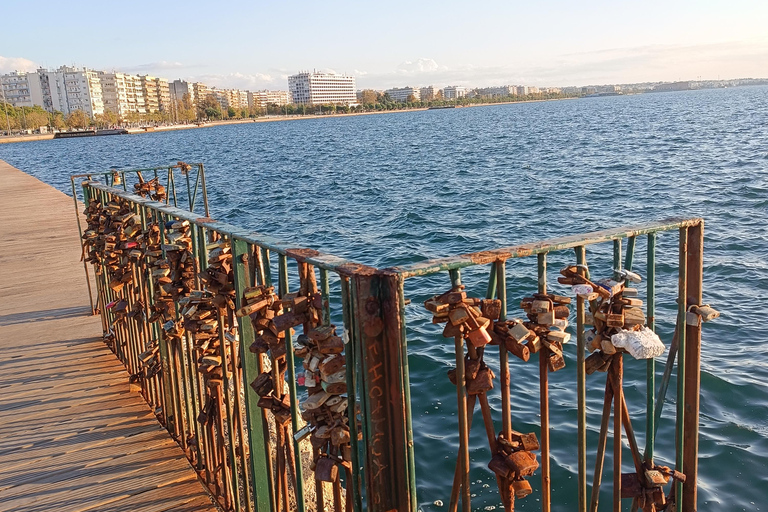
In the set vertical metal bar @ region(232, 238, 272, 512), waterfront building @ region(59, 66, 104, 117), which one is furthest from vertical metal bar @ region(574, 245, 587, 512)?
waterfront building @ region(59, 66, 104, 117)

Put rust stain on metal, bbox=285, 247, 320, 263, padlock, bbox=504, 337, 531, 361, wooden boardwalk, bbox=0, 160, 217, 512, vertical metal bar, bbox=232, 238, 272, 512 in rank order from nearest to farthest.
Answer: padlock, bbox=504, 337, 531, 361, rust stain on metal, bbox=285, 247, 320, 263, vertical metal bar, bbox=232, 238, 272, 512, wooden boardwalk, bbox=0, 160, 217, 512

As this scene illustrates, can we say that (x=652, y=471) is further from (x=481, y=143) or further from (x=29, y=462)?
(x=481, y=143)

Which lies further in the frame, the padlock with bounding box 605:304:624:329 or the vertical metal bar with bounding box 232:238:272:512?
the vertical metal bar with bounding box 232:238:272:512

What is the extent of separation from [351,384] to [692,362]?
1.32 metres

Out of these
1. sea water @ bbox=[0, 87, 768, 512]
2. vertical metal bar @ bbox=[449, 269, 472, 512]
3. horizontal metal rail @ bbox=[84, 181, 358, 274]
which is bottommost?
sea water @ bbox=[0, 87, 768, 512]

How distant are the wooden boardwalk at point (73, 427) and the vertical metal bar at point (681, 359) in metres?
2.16

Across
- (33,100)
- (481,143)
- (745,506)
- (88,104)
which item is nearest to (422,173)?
(481,143)

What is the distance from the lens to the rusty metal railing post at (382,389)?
6.02 ft

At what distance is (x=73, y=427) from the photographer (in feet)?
14.0

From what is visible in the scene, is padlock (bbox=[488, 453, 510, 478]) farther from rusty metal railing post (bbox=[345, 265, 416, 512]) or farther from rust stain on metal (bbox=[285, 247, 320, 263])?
rust stain on metal (bbox=[285, 247, 320, 263])

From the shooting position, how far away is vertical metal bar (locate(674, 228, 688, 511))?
7.97 ft

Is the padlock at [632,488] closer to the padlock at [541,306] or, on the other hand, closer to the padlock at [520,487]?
the padlock at [520,487]

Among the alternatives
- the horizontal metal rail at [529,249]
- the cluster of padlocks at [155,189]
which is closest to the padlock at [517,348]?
the horizontal metal rail at [529,249]

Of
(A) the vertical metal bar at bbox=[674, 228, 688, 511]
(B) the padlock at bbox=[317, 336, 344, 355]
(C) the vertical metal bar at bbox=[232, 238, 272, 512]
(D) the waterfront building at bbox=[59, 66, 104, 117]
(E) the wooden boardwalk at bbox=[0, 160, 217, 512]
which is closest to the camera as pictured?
(B) the padlock at bbox=[317, 336, 344, 355]
